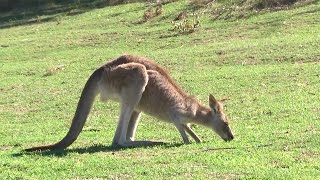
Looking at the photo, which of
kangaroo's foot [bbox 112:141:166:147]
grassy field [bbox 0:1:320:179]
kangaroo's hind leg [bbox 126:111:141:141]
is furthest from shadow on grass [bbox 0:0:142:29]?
kangaroo's foot [bbox 112:141:166:147]

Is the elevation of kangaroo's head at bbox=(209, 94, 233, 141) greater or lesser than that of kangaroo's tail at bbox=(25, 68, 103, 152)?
lesser

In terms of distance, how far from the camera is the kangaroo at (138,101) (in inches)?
333

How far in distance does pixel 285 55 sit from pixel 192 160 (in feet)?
29.1

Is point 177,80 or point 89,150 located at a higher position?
point 89,150

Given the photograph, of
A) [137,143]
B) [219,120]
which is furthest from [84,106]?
[219,120]

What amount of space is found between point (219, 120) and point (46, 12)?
23.0 m

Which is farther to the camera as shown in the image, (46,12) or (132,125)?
(46,12)

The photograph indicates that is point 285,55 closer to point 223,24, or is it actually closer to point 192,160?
point 223,24

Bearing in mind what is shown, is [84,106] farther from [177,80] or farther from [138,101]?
[177,80]

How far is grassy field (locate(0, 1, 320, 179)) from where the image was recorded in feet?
23.5

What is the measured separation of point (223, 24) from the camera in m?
20.8

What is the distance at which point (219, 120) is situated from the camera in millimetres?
8930

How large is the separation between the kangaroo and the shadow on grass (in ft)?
64.8

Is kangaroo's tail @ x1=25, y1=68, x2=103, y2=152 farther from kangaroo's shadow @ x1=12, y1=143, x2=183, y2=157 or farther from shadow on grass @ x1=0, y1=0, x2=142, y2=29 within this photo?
shadow on grass @ x1=0, y1=0, x2=142, y2=29
